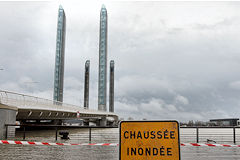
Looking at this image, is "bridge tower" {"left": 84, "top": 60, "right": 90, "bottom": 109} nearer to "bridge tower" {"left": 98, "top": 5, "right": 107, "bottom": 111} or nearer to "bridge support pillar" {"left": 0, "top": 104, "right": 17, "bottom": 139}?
"bridge tower" {"left": 98, "top": 5, "right": 107, "bottom": 111}

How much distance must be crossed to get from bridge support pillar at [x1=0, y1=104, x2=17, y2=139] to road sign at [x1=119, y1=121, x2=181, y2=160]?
48.0 ft

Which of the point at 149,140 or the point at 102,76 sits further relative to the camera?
the point at 102,76

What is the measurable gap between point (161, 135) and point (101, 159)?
5.23 meters

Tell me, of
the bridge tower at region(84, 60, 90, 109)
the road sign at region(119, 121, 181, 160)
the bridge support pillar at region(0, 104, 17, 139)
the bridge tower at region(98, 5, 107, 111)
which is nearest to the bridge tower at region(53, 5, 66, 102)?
the bridge tower at region(98, 5, 107, 111)

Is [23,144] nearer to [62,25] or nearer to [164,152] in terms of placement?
[164,152]

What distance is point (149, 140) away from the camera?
4.67 m

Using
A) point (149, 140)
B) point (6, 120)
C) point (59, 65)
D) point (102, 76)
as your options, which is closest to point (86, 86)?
point (102, 76)

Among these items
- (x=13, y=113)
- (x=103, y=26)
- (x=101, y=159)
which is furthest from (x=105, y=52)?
(x=101, y=159)

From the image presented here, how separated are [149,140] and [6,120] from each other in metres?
15.4

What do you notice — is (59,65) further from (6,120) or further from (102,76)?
(6,120)

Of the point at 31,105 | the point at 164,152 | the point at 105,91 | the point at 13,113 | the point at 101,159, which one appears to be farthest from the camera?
the point at 105,91

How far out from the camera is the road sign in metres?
4.61

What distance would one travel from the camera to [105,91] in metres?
93.2

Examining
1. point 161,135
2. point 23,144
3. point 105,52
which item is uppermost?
point 105,52
